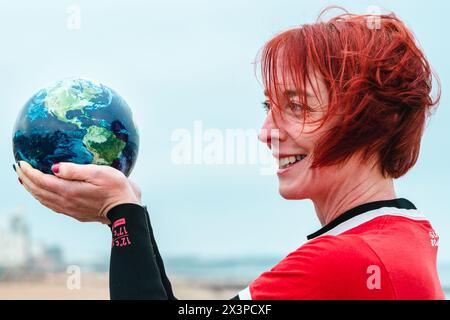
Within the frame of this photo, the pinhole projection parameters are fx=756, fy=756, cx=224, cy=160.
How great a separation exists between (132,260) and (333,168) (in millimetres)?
1000

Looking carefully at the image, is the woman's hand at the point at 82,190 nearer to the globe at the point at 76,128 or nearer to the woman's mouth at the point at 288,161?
the globe at the point at 76,128

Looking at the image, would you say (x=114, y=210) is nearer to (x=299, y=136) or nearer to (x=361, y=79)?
(x=299, y=136)

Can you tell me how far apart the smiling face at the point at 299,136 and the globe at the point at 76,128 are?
3.31 ft

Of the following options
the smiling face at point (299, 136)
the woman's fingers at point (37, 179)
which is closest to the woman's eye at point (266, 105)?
the smiling face at point (299, 136)

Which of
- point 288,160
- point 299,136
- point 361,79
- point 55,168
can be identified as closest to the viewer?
point 361,79

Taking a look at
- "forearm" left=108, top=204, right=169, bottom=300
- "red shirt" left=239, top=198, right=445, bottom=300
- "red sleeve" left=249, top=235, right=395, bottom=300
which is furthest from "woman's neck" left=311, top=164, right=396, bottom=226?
"forearm" left=108, top=204, right=169, bottom=300

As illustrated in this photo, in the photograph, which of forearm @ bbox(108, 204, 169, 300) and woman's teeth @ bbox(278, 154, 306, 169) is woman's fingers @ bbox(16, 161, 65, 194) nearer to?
forearm @ bbox(108, 204, 169, 300)

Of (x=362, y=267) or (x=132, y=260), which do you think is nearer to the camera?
(x=362, y=267)

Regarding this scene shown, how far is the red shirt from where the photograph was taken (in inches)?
119

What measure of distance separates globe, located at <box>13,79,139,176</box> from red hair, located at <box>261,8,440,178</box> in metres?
1.07

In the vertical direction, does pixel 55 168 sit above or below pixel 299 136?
below

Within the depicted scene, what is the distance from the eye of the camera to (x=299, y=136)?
135 inches

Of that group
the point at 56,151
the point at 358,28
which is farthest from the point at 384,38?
the point at 56,151

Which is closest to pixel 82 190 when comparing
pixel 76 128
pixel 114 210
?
pixel 114 210
